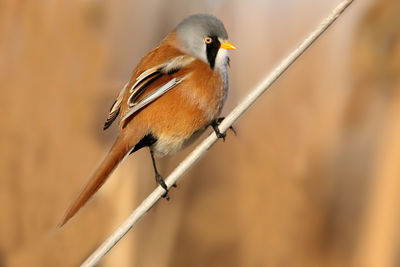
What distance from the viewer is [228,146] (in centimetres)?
248

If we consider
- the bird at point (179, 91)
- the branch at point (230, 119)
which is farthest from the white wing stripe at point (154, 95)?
the branch at point (230, 119)

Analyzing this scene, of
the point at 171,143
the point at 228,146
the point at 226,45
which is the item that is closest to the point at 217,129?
the point at 171,143

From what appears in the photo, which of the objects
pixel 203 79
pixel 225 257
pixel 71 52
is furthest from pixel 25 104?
pixel 225 257

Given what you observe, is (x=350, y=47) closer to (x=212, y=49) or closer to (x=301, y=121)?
(x=301, y=121)

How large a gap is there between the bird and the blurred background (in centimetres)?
31

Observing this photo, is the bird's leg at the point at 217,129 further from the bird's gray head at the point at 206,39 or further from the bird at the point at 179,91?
the bird's gray head at the point at 206,39

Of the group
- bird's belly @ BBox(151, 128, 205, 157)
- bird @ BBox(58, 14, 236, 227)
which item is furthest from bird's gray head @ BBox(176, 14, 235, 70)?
bird's belly @ BBox(151, 128, 205, 157)

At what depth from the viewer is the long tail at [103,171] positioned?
55.4 inches

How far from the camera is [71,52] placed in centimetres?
217

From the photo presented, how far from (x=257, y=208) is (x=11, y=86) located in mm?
1184

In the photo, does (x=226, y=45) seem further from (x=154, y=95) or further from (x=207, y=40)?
(x=154, y=95)

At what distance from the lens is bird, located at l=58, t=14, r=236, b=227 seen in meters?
1.80

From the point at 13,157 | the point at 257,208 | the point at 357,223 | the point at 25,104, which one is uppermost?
the point at 25,104

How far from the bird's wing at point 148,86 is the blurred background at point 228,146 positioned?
13.1 inches
